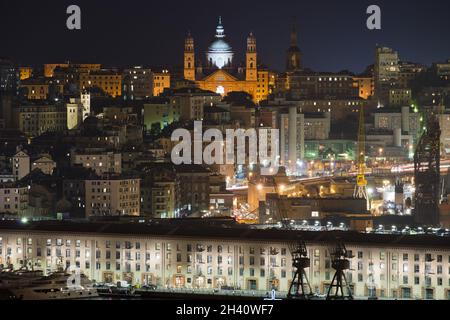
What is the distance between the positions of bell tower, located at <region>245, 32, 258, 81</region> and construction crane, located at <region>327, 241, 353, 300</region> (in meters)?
15.5

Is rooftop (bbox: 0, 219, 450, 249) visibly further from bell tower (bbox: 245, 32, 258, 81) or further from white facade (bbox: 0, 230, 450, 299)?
bell tower (bbox: 245, 32, 258, 81)

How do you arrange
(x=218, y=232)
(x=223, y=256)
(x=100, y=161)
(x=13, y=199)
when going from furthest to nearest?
(x=100, y=161) < (x=13, y=199) < (x=218, y=232) < (x=223, y=256)

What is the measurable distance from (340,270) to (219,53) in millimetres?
17317

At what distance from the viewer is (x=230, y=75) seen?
33219 millimetres

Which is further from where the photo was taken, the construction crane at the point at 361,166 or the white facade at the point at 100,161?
the white facade at the point at 100,161

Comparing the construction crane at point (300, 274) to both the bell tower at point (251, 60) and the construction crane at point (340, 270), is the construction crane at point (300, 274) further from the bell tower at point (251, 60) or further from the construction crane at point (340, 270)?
the bell tower at point (251, 60)

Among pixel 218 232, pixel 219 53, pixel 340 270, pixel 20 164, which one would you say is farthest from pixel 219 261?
pixel 219 53

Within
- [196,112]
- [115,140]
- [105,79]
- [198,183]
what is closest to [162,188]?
[198,183]

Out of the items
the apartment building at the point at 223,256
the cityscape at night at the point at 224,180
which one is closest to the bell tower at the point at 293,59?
the cityscape at night at the point at 224,180

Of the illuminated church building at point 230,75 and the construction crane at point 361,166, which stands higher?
the illuminated church building at point 230,75

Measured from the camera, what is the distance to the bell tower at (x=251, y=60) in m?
33.2

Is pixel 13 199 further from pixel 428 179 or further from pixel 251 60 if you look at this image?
pixel 251 60

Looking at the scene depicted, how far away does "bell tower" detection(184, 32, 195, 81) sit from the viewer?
33.4 metres

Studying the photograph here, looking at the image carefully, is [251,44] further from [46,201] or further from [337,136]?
[46,201]
